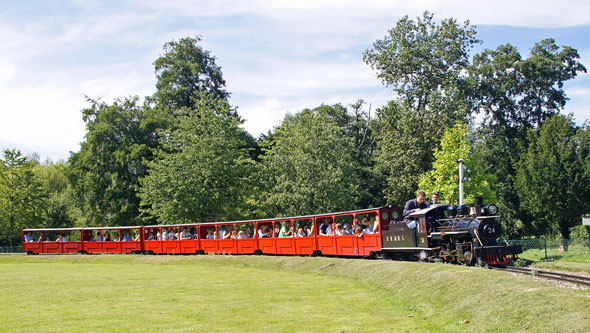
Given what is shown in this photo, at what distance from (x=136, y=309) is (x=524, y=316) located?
357 inches

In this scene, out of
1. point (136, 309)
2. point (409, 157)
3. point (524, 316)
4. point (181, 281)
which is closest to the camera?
point (524, 316)

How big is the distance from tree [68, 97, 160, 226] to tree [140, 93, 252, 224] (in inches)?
416

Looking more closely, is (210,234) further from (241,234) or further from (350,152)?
(350,152)

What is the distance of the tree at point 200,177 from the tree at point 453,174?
15.7 meters

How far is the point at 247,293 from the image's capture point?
1650 cm

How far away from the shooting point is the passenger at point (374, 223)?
914 inches

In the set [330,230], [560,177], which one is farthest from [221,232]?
[560,177]

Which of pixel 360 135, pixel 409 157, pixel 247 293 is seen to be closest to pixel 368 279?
pixel 247 293

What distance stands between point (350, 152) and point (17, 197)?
119 feet

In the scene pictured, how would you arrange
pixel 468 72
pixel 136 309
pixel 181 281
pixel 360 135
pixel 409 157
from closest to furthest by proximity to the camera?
pixel 136 309
pixel 181 281
pixel 409 157
pixel 468 72
pixel 360 135

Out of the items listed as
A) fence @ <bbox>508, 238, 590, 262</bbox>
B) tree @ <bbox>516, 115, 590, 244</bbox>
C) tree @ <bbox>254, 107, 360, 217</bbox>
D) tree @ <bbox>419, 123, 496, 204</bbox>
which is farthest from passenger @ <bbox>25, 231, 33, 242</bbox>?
tree @ <bbox>516, 115, 590, 244</bbox>

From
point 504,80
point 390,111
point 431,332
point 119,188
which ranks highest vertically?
point 504,80

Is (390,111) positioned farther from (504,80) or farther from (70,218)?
(70,218)

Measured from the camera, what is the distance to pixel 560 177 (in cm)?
3900
